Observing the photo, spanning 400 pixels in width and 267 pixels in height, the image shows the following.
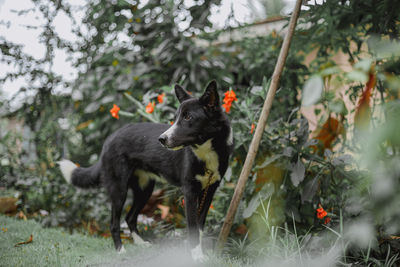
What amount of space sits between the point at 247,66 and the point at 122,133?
2509 millimetres

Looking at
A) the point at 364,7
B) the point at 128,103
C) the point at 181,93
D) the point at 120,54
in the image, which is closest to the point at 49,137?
the point at 128,103

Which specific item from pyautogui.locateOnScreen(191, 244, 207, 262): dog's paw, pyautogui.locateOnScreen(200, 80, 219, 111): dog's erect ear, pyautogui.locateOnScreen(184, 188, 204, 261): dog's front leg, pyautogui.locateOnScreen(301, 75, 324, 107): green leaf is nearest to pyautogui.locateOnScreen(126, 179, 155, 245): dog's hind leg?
pyautogui.locateOnScreen(184, 188, 204, 261): dog's front leg

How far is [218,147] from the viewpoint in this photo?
92.7 inches

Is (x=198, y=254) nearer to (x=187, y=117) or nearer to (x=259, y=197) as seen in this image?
(x=259, y=197)

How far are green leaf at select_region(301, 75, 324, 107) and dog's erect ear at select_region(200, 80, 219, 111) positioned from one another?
61.5 inches

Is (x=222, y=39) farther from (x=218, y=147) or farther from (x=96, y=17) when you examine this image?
(x=218, y=147)

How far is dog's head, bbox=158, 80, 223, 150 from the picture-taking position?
2.18m

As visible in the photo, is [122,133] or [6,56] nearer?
[122,133]

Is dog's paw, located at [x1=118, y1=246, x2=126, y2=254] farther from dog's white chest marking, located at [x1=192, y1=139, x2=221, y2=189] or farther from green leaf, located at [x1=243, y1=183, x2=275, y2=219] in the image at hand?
green leaf, located at [x1=243, y1=183, x2=275, y2=219]

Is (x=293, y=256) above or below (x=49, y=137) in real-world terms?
below

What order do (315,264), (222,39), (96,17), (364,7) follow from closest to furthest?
(315,264) < (364,7) < (96,17) < (222,39)

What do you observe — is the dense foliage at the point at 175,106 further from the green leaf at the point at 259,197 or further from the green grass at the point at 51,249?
the green grass at the point at 51,249

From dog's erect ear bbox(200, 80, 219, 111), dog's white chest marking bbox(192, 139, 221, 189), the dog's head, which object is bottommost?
dog's white chest marking bbox(192, 139, 221, 189)

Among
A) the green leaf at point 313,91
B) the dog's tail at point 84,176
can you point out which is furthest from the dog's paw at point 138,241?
the green leaf at point 313,91
